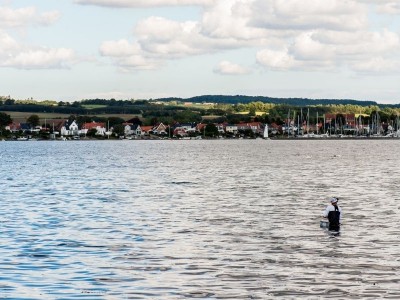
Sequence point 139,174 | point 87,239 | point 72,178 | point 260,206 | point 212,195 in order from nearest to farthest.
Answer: point 87,239, point 260,206, point 212,195, point 72,178, point 139,174

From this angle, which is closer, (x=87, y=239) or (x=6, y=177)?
(x=87, y=239)

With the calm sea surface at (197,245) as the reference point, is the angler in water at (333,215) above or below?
above

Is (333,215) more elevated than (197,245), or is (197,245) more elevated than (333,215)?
(333,215)

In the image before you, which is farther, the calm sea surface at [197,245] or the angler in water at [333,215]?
the angler in water at [333,215]

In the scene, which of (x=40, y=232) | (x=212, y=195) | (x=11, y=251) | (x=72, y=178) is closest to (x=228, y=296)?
(x=11, y=251)

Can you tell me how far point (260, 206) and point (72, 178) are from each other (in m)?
48.3

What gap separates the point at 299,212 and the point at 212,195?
1835 cm

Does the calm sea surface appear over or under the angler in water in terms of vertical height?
under

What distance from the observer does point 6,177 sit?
11581cm

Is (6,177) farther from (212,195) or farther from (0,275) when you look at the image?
(0,275)

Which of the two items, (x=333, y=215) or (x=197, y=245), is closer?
(x=197, y=245)

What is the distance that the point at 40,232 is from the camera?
50.2 meters

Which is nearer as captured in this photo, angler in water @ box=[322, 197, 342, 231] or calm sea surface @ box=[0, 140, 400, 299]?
calm sea surface @ box=[0, 140, 400, 299]

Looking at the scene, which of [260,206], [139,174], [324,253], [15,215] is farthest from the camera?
[139,174]
